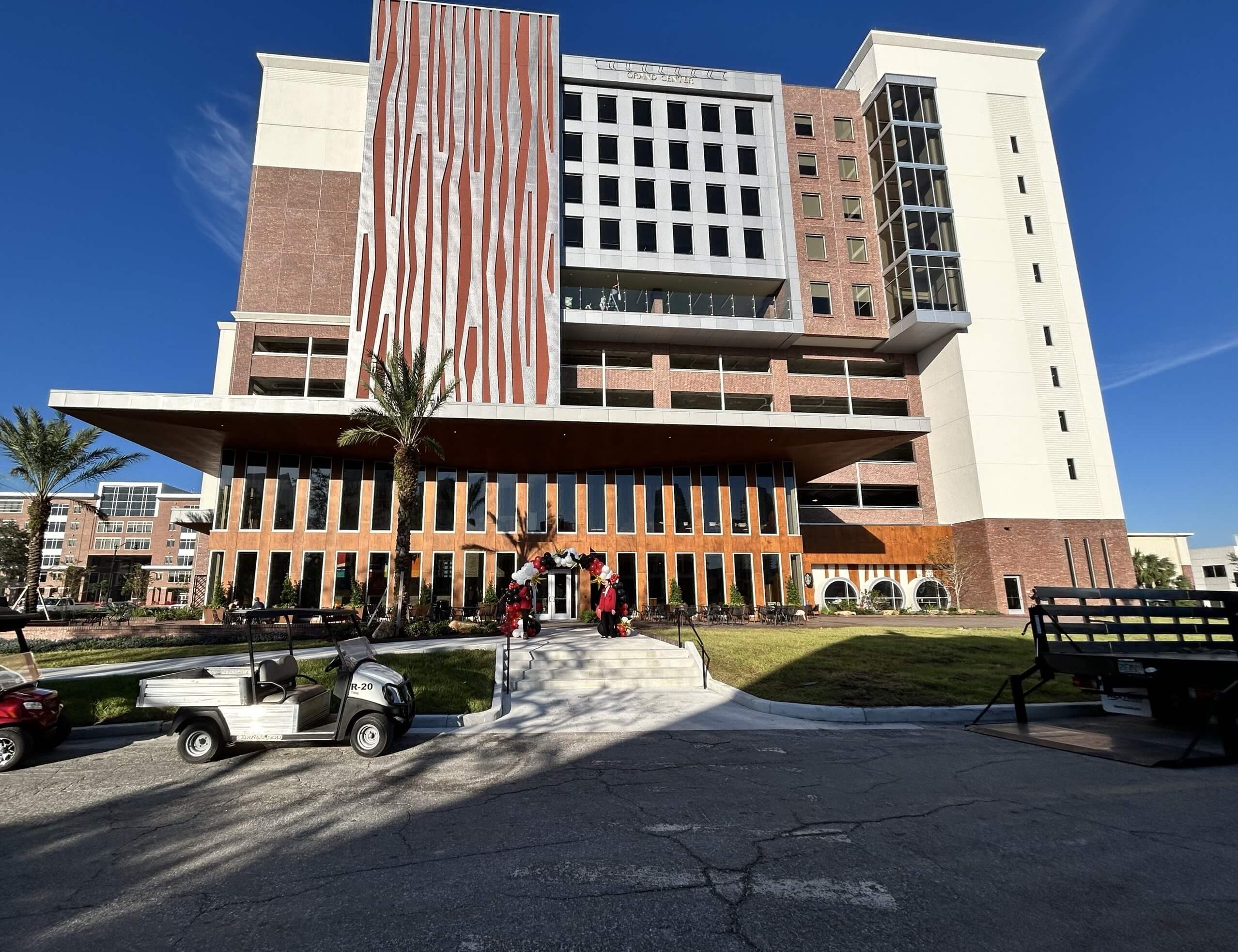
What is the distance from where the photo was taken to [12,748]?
7.46 m

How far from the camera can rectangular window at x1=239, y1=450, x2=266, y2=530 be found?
94.2ft

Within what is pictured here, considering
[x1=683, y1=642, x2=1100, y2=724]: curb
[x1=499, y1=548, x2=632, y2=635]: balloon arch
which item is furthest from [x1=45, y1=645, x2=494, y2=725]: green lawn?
[x1=683, y1=642, x2=1100, y2=724]: curb

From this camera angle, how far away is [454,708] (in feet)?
34.0

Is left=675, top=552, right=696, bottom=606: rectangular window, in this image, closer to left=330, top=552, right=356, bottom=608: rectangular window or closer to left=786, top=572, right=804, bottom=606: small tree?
left=786, top=572, right=804, bottom=606: small tree

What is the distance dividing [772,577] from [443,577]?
1603 centimetres

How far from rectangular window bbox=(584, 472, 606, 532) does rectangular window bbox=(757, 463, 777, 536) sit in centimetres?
778

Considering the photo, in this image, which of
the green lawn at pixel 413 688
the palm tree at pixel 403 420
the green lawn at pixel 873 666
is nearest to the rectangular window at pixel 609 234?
the palm tree at pixel 403 420

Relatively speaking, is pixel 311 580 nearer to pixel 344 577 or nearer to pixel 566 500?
pixel 344 577

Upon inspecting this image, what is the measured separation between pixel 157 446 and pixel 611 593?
23845 millimetres

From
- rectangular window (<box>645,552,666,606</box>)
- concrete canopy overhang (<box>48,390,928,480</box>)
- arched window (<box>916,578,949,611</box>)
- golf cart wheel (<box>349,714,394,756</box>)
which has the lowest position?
golf cart wheel (<box>349,714,394,756</box>)

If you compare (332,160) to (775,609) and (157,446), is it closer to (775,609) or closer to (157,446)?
(157,446)

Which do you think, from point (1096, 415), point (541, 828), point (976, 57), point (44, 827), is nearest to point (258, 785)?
point (44, 827)

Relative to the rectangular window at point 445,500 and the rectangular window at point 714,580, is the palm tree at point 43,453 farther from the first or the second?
the rectangular window at point 714,580

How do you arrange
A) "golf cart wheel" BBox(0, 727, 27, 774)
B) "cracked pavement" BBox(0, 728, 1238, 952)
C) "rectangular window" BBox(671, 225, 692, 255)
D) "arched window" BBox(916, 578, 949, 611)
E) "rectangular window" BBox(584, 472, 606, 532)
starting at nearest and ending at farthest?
"cracked pavement" BBox(0, 728, 1238, 952) → "golf cart wheel" BBox(0, 727, 27, 774) → "rectangular window" BBox(584, 472, 606, 532) → "arched window" BBox(916, 578, 949, 611) → "rectangular window" BBox(671, 225, 692, 255)
